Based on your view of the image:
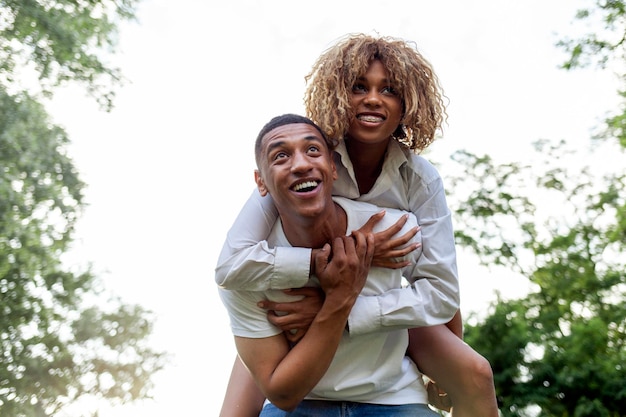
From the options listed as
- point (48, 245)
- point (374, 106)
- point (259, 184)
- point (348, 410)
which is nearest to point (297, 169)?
point (259, 184)

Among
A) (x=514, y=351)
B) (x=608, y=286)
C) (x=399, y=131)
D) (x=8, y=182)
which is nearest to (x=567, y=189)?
(x=608, y=286)

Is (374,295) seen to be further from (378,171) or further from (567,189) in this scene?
(567,189)

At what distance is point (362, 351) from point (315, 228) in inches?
19.1

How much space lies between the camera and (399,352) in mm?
3129

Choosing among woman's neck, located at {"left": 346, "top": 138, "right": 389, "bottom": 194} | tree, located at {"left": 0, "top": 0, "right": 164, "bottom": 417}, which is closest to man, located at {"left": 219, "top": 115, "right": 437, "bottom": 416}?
woman's neck, located at {"left": 346, "top": 138, "right": 389, "bottom": 194}

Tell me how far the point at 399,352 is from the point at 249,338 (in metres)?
0.56

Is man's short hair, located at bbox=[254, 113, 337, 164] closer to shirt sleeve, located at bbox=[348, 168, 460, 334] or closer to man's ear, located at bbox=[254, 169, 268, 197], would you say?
man's ear, located at bbox=[254, 169, 268, 197]

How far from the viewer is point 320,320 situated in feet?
9.59

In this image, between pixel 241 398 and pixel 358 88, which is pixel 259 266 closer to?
pixel 241 398

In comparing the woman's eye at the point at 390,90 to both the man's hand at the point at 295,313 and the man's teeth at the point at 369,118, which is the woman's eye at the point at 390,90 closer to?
the man's teeth at the point at 369,118

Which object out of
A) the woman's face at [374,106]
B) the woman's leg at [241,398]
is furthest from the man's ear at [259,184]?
the woman's leg at [241,398]

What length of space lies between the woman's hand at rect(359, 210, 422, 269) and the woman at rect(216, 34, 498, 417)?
0.09 metres

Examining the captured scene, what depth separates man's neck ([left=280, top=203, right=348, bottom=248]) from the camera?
3051 millimetres

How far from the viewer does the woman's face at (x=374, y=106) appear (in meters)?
3.30
